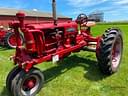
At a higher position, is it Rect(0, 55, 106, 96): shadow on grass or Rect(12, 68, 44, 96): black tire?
Rect(12, 68, 44, 96): black tire

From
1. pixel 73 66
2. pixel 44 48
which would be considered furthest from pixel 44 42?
pixel 73 66

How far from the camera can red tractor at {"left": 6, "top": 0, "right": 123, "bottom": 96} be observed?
470cm

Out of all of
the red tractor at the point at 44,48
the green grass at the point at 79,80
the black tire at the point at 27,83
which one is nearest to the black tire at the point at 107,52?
the red tractor at the point at 44,48

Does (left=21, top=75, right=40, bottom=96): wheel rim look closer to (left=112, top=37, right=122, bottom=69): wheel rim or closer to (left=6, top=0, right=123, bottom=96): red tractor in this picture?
(left=6, top=0, right=123, bottom=96): red tractor

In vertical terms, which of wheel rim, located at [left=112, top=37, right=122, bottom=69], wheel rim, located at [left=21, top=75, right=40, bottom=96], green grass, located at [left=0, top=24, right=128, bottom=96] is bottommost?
green grass, located at [left=0, top=24, right=128, bottom=96]

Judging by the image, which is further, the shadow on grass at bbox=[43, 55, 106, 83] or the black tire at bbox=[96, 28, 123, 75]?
the shadow on grass at bbox=[43, 55, 106, 83]

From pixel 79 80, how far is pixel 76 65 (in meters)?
1.25

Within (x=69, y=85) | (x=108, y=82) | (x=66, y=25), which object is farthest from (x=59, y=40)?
(x=108, y=82)

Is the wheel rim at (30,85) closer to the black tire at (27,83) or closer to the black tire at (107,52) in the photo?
the black tire at (27,83)

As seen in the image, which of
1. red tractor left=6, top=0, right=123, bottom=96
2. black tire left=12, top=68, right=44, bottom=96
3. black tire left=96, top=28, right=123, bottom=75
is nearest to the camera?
black tire left=12, top=68, right=44, bottom=96

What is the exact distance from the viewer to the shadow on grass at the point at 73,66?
19.5ft

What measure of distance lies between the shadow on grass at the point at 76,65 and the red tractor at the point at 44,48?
0.34m

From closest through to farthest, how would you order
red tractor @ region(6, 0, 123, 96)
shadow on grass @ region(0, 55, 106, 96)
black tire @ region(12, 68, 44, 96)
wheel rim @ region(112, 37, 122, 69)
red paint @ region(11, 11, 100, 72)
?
black tire @ region(12, 68, 44, 96) → red tractor @ region(6, 0, 123, 96) → red paint @ region(11, 11, 100, 72) → shadow on grass @ region(0, 55, 106, 96) → wheel rim @ region(112, 37, 122, 69)

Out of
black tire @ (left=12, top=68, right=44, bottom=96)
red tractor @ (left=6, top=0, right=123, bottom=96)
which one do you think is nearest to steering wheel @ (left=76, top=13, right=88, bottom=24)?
red tractor @ (left=6, top=0, right=123, bottom=96)
